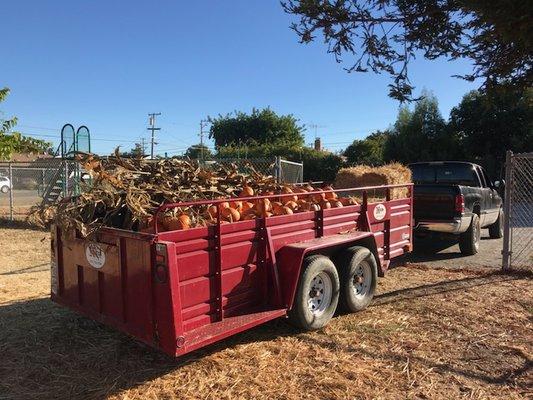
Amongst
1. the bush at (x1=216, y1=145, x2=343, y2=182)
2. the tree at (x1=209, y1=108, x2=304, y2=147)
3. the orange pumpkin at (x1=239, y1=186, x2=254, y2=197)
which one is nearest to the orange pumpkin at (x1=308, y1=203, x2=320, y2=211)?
the orange pumpkin at (x1=239, y1=186, x2=254, y2=197)

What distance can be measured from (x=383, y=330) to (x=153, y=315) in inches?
102

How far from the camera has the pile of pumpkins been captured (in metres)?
4.43

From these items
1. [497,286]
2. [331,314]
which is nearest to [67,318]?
[331,314]

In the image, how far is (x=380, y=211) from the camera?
654 centimetres

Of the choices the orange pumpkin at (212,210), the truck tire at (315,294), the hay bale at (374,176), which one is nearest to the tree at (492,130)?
the hay bale at (374,176)

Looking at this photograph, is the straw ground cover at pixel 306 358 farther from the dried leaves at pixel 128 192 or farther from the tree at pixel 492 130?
the tree at pixel 492 130

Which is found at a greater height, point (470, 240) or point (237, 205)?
point (237, 205)

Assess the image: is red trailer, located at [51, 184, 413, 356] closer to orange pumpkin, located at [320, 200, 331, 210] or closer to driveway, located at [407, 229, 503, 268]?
orange pumpkin, located at [320, 200, 331, 210]

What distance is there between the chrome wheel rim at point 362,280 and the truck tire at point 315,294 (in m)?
0.55

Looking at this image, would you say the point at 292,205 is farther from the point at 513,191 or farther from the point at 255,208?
the point at 513,191

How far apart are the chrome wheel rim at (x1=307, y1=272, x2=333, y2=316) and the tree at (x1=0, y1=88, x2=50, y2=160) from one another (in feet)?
23.2

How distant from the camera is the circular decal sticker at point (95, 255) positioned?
4.39 m

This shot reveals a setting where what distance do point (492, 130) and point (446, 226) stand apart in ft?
75.2

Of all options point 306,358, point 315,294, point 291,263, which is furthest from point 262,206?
point 306,358
